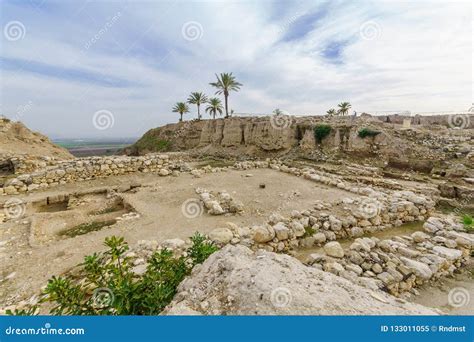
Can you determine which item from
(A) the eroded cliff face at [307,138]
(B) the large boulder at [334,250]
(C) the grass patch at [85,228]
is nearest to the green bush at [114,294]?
(B) the large boulder at [334,250]

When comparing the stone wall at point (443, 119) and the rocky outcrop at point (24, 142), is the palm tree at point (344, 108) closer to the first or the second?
the stone wall at point (443, 119)

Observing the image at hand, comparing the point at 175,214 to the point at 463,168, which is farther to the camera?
the point at 463,168

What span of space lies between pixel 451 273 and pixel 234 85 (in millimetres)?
29170

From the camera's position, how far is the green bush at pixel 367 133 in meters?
17.3

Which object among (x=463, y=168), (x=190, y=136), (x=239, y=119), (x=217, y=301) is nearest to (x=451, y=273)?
(x=217, y=301)

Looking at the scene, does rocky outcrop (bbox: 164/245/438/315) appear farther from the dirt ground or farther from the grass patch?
the grass patch

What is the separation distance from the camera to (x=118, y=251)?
2521 mm

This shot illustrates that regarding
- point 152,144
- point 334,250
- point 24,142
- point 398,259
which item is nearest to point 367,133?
point 398,259

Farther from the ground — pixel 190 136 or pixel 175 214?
pixel 190 136

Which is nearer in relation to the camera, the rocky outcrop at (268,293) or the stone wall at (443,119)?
the rocky outcrop at (268,293)

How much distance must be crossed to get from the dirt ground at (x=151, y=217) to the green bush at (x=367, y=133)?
10.2 meters

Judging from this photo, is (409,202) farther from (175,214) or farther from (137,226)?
(137,226)

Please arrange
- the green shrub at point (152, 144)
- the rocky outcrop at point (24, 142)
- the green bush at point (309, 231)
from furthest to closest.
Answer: the green shrub at point (152, 144) → the rocky outcrop at point (24, 142) → the green bush at point (309, 231)

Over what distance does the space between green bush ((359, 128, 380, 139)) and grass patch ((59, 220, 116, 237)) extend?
1905 cm
